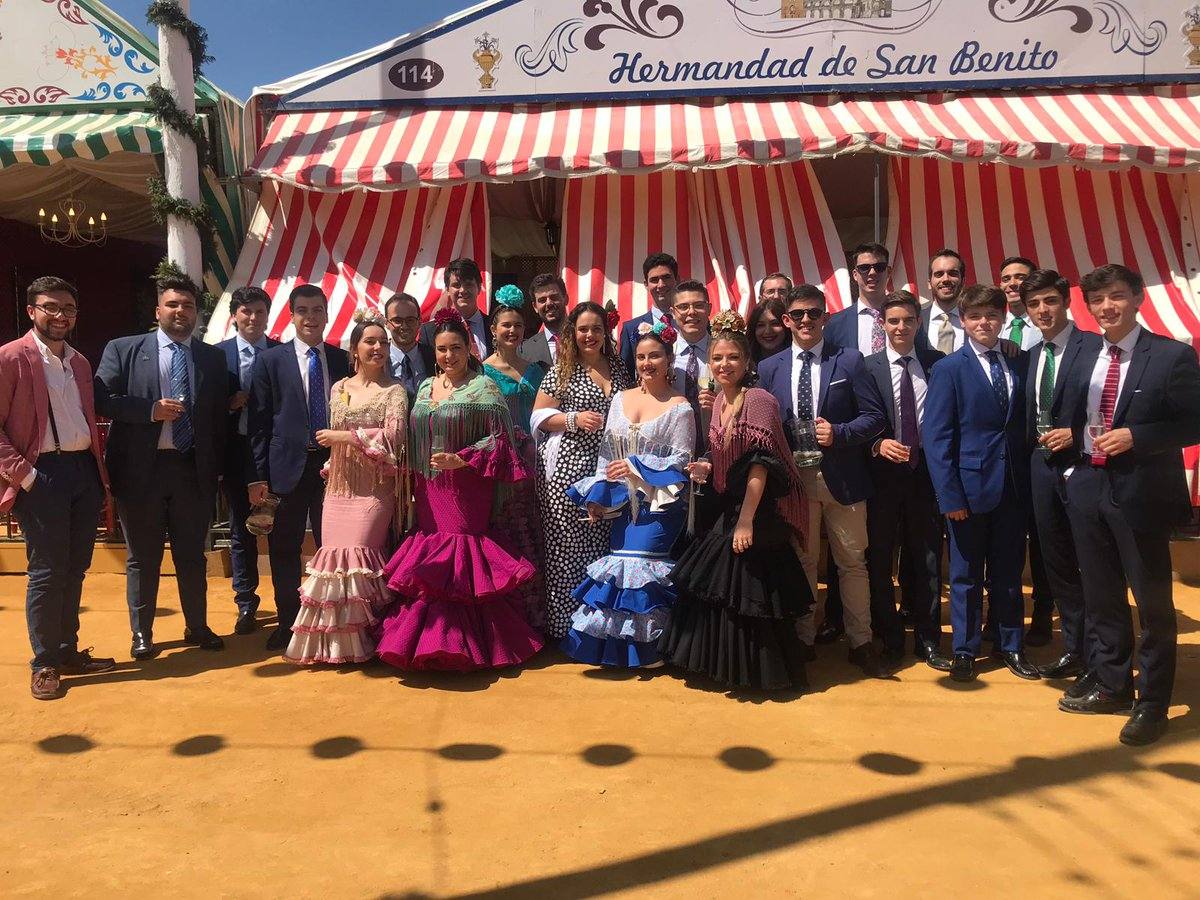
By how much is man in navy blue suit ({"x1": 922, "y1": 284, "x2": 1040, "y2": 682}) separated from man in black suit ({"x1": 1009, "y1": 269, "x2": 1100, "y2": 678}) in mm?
86

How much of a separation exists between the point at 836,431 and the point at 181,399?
10.2 ft

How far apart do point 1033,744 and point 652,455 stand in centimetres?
185

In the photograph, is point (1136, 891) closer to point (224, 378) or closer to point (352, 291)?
point (224, 378)

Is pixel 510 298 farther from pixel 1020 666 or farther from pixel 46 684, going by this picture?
pixel 1020 666

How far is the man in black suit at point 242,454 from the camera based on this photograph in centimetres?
454

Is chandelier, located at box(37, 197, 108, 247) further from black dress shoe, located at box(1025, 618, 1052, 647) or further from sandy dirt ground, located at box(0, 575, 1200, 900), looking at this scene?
black dress shoe, located at box(1025, 618, 1052, 647)

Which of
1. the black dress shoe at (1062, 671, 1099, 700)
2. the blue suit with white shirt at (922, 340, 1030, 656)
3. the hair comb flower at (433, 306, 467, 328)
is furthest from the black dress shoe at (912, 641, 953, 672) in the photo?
the hair comb flower at (433, 306, 467, 328)

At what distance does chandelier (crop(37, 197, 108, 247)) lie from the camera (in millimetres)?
8203

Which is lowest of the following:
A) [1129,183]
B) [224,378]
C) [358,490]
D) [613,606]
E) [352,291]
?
[613,606]

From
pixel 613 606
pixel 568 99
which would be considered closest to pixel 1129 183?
pixel 568 99

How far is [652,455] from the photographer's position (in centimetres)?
383

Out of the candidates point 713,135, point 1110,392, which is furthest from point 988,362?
point 713,135

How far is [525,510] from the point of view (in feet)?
14.0

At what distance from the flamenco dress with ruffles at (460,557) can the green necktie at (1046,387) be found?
223 centimetres
